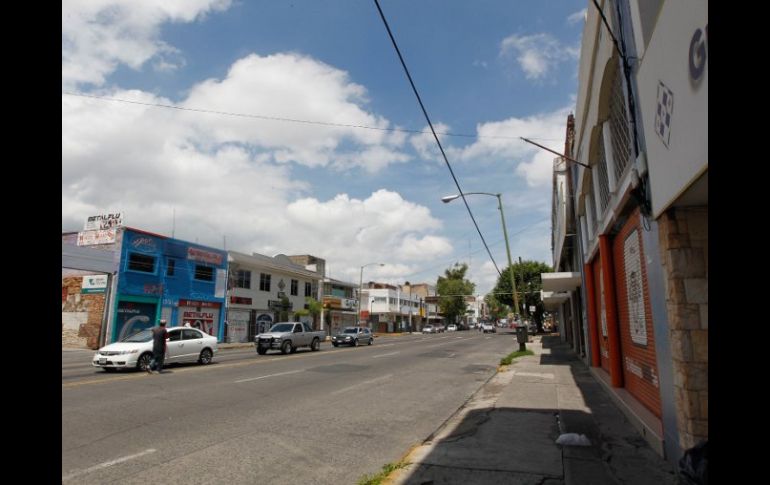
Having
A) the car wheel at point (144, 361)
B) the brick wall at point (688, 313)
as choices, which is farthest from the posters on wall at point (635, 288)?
the car wheel at point (144, 361)

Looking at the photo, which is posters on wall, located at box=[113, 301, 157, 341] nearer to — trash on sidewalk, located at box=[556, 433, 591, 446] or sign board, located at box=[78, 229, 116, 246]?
sign board, located at box=[78, 229, 116, 246]

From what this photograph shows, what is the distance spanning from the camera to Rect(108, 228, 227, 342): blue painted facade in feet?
97.5

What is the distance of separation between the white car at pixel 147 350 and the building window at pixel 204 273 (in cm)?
1864

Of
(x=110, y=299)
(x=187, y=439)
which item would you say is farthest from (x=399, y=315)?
(x=187, y=439)

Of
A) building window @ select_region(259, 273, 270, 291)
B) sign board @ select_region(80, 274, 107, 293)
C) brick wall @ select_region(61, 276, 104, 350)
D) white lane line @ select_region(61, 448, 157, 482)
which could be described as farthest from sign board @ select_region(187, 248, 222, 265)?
white lane line @ select_region(61, 448, 157, 482)

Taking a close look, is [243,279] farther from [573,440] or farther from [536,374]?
[573,440]

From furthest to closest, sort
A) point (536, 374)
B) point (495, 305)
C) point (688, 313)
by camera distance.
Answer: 1. point (495, 305)
2. point (536, 374)
3. point (688, 313)

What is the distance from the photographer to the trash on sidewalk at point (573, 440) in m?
6.42

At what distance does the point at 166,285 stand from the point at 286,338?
1364 centimetres

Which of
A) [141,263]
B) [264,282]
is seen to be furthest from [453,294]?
[141,263]

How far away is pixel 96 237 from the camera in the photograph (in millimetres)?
30797
